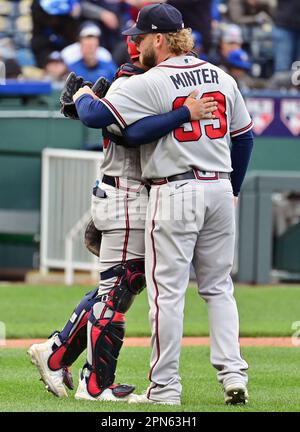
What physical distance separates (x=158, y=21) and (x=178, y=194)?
88cm

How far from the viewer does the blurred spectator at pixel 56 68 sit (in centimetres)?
1577

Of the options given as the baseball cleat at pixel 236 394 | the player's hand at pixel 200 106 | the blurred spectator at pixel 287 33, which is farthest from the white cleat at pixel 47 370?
the blurred spectator at pixel 287 33

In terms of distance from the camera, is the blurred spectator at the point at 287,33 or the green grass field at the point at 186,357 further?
the blurred spectator at the point at 287,33

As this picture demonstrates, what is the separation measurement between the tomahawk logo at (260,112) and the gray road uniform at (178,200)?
9174 mm

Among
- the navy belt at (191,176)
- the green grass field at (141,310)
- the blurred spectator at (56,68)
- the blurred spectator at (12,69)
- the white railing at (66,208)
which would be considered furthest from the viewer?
the blurred spectator at (56,68)

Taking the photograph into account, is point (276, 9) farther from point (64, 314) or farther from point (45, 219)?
point (64, 314)

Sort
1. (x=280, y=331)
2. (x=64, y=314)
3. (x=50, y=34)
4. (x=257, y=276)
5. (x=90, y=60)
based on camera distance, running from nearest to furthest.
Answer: (x=280, y=331) → (x=64, y=314) → (x=257, y=276) → (x=90, y=60) → (x=50, y=34)

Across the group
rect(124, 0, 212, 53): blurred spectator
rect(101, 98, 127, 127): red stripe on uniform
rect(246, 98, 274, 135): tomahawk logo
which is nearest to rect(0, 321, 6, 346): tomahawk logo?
rect(101, 98, 127, 127): red stripe on uniform

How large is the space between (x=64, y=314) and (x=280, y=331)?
217cm

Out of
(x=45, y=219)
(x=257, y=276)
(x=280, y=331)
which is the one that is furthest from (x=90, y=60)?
(x=280, y=331)

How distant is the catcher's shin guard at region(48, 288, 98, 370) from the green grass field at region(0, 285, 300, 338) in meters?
3.08

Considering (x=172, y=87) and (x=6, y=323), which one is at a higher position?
(x=172, y=87)

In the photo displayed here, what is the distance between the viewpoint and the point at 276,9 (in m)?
16.8

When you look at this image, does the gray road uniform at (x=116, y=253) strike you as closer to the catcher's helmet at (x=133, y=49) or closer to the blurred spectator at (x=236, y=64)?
the catcher's helmet at (x=133, y=49)
